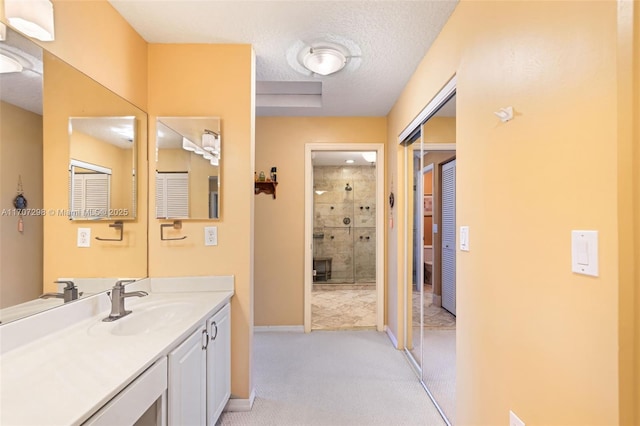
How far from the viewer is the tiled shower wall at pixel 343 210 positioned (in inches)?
244

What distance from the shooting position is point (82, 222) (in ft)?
4.99

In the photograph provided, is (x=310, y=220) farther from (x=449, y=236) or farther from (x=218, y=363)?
(x=218, y=363)

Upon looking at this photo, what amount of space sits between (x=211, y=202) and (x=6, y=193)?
3.25 ft

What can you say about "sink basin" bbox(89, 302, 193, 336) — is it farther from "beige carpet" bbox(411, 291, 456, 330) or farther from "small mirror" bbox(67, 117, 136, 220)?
"beige carpet" bbox(411, 291, 456, 330)

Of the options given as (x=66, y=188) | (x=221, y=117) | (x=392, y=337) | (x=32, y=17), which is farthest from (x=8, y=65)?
(x=392, y=337)

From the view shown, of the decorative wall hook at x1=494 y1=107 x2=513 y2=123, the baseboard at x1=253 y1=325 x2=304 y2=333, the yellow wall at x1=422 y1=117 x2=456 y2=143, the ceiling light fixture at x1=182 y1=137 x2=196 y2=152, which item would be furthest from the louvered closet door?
the baseboard at x1=253 y1=325 x2=304 y2=333

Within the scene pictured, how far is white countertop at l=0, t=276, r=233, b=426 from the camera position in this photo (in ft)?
2.55

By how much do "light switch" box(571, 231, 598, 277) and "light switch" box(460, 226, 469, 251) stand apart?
66 centimetres

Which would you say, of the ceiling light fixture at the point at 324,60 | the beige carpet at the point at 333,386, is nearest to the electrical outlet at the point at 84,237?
the beige carpet at the point at 333,386

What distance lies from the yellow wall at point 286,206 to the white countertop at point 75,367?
1.85m

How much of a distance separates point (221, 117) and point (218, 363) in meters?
1.60

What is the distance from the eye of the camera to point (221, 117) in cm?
201

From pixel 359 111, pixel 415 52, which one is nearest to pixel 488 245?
pixel 415 52

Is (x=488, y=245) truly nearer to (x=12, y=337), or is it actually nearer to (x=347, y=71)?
(x=347, y=71)
